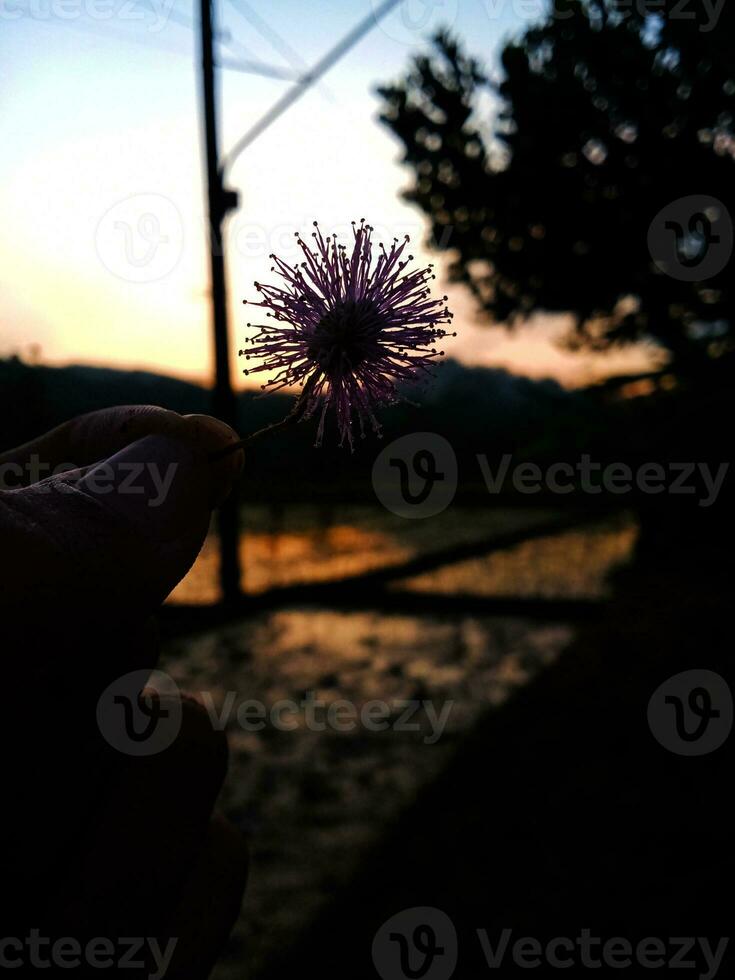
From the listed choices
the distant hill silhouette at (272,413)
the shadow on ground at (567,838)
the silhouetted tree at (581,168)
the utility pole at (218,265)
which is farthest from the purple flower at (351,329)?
the silhouetted tree at (581,168)

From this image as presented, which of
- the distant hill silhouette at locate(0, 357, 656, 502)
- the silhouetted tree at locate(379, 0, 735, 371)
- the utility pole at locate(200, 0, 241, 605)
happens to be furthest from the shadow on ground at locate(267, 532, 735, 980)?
the silhouetted tree at locate(379, 0, 735, 371)

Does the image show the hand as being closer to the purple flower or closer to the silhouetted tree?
the purple flower

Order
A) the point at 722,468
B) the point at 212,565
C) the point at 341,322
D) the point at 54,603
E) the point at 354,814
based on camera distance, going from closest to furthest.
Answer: the point at 54,603
the point at 341,322
the point at 354,814
the point at 722,468
the point at 212,565

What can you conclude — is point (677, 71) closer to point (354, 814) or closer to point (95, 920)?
point (354, 814)

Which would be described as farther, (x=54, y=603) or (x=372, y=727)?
(x=372, y=727)

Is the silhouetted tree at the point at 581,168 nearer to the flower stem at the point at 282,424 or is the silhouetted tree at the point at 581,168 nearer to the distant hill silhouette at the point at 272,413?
the distant hill silhouette at the point at 272,413

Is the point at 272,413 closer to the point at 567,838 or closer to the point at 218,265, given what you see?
the point at 567,838

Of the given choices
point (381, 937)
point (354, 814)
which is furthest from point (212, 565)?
point (381, 937)
